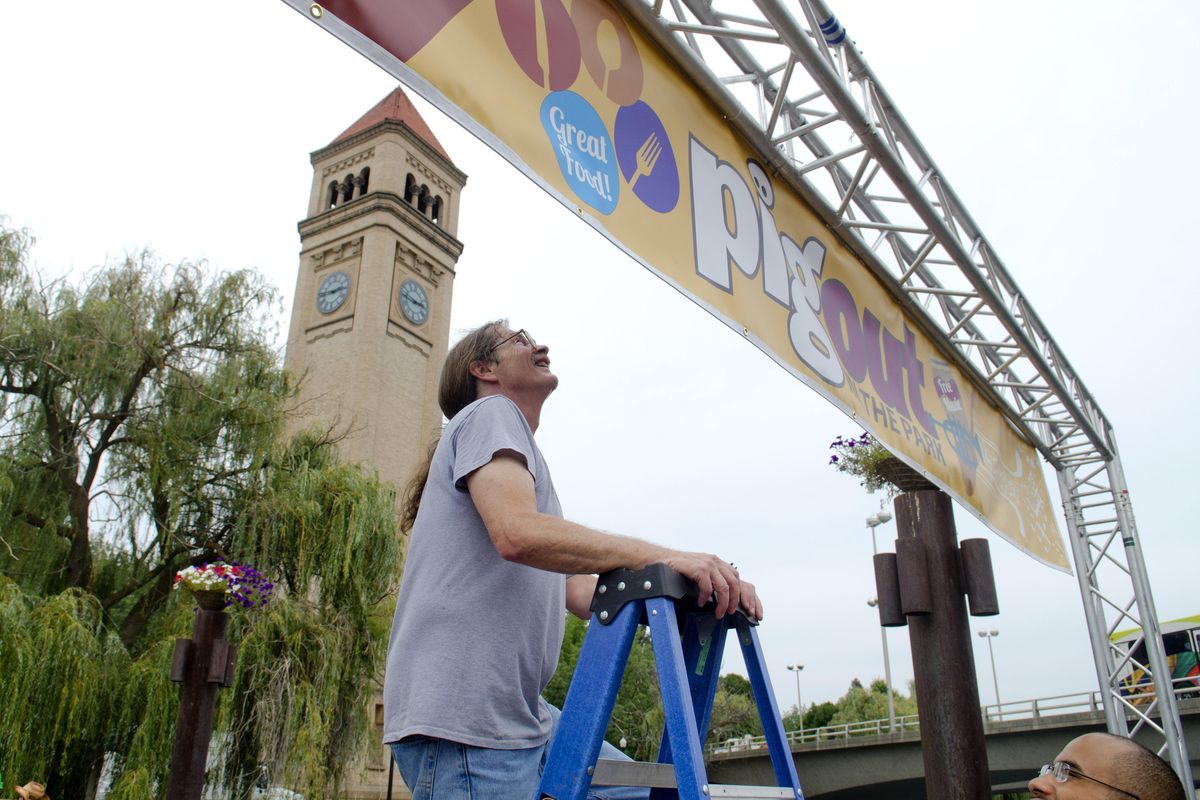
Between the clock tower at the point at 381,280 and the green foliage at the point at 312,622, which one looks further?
the clock tower at the point at 381,280

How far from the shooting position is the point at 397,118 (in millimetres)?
35719

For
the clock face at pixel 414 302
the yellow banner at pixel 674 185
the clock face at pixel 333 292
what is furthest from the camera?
the clock face at pixel 414 302

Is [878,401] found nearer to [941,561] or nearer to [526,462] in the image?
[941,561]

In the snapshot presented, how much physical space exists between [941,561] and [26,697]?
30.5 ft

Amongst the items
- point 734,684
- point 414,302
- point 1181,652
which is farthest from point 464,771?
point 734,684

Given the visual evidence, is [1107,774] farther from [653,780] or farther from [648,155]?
[648,155]

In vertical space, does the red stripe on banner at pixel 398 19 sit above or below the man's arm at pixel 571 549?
above

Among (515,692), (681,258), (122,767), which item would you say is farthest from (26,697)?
(515,692)

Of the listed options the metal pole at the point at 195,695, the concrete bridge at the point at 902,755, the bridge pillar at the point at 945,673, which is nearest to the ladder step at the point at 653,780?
the bridge pillar at the point at 945,673

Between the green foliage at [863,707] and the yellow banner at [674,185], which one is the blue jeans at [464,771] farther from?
the green foliage at [863,707]

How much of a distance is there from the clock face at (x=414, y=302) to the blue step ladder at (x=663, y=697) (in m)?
32.2

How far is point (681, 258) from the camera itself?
408 centimetres

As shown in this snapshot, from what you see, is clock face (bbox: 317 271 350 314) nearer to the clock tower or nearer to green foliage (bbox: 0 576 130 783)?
the clock tower

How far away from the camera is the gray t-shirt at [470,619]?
5.50ft
